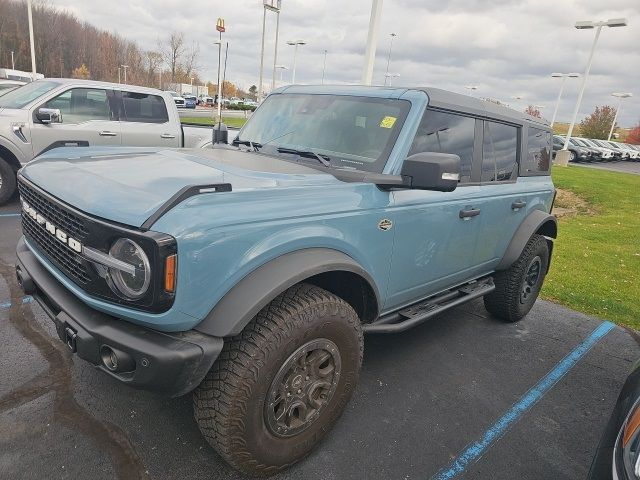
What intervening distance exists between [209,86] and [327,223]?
397 ft

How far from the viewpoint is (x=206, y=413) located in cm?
205

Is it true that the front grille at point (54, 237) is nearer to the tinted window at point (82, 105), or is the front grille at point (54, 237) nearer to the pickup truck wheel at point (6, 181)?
the pickup truck wheel at point (6, 181)

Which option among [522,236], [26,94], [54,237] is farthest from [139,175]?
[26,94]

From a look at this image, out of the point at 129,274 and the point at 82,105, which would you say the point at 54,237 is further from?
the point at 82,105

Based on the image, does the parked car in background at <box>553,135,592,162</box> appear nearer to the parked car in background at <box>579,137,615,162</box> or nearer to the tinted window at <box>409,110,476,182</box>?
the parked car in background at <box>579,137,615,162</box>

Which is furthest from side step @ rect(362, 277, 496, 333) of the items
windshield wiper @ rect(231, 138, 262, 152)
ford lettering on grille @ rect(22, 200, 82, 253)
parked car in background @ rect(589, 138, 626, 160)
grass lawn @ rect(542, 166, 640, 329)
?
parked car in background @ rect(589, 138, 626, 160)

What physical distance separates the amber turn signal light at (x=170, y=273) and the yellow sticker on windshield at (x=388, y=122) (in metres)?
1.75

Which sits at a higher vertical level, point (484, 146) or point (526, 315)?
point (484, 146)

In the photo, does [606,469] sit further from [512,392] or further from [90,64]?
[90,64]

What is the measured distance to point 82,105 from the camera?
7.23 metres

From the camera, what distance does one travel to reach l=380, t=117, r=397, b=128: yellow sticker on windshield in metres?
2.91

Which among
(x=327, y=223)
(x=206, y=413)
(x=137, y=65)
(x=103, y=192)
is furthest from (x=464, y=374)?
(x=137, y=65)

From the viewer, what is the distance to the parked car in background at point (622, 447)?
1649 millimetres

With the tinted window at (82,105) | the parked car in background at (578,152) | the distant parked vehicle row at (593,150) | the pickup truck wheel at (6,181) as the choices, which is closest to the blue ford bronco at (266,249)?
the tinted window at (82,105)
